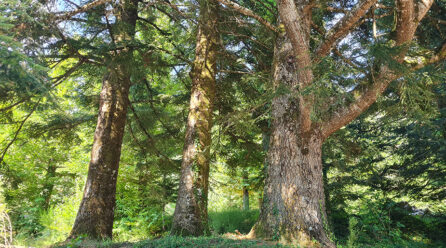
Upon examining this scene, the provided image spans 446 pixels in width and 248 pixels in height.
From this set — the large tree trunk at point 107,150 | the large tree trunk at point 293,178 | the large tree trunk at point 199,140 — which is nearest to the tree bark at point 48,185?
the large tree trunk at point 107,150

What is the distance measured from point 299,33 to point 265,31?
2008 millimetres

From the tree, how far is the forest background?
0.12m

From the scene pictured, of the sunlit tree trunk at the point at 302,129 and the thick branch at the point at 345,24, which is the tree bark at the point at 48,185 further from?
the thick branch at the point at 345,24

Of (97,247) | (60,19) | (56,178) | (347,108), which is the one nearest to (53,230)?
(56,178)

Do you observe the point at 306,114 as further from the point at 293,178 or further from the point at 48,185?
the point at 48,185

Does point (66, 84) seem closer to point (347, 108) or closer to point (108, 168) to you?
point (108, 168)

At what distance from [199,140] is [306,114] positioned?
2.25m

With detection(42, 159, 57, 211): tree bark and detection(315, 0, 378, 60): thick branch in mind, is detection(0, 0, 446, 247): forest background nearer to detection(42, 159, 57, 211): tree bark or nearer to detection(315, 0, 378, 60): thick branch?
detection(315, 0, 378, 60): thick branch

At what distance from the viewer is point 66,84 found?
14.2 m

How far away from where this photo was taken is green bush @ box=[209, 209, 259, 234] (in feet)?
36.5

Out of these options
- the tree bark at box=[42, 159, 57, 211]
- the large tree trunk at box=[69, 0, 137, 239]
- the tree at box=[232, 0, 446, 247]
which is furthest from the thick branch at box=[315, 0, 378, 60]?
the tree bark at box=[42, 159, 57, 211]

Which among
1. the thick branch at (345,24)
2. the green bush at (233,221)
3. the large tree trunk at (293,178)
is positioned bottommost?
the green bush at (233,221)

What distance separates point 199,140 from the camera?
19.3ft

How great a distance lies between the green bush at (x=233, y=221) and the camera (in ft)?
36.5
